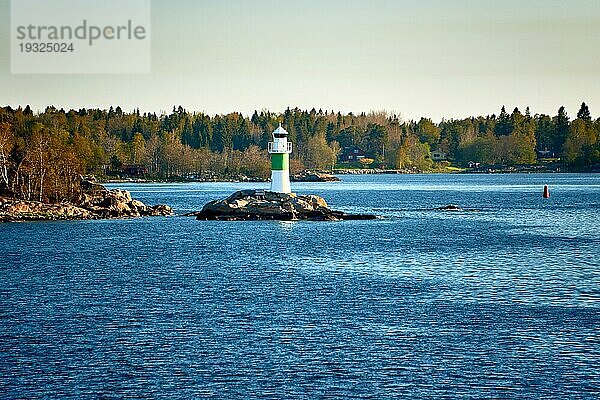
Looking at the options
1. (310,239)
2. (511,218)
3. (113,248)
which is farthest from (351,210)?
(113,248)

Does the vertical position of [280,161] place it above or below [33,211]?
above

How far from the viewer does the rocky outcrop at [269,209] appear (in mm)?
88125

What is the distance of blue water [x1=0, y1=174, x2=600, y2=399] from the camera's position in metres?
27.2

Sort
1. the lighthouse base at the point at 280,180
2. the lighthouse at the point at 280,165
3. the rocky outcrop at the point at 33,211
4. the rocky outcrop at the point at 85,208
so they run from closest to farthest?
the lighthouse at the point at 280,165
the lighthouse base at the point at 280,180
the rocky outcrop at the point at 33,211
the rocky outcrop at the point at 85,208

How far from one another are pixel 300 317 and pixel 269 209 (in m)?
51.2

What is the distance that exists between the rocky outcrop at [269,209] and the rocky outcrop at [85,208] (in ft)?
29.1

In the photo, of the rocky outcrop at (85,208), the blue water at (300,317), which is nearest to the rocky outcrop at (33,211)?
the rocky outcrop at (85,208)

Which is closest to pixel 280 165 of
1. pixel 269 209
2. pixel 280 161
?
pixel 280 161

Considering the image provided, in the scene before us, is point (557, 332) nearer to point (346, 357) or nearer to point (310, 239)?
point (346, 357)

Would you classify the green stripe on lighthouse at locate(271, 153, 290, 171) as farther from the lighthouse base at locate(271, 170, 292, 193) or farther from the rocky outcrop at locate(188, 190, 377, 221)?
the rocky outcrop at locate(188, 190, 377, 221)

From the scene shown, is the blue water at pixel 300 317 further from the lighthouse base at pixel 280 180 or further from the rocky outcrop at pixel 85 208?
the rocky outcrop at pixel 85 208

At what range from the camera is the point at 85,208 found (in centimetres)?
9462

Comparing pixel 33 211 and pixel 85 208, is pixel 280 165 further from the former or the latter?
pixel 33 211

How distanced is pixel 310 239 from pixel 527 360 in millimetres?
44320
